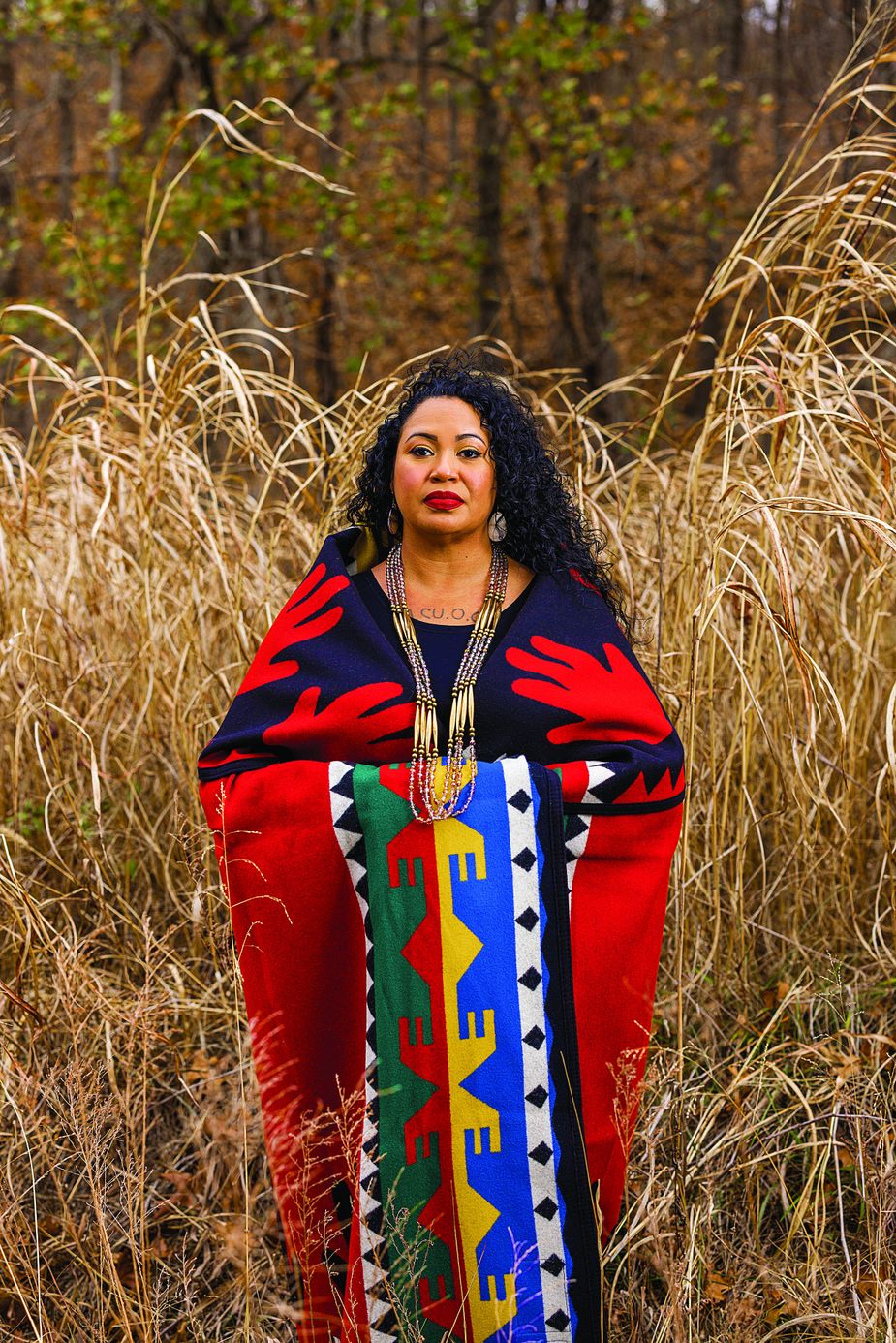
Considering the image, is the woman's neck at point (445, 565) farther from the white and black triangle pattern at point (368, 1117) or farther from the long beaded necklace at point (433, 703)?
the white and black triangle pattern at point (368, 1117)

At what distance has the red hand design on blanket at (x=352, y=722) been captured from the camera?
173 cm

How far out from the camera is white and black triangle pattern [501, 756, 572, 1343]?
5.33 ft

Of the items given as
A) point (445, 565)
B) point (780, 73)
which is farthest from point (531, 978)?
point (780, 73)

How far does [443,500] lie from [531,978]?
716 mm

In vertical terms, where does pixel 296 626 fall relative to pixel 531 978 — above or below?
above

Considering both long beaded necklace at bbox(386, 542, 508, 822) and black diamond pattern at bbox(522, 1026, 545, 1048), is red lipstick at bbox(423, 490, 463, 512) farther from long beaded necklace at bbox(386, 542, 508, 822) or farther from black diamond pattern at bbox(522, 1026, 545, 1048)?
black diamond pattern at bbox(522, 1026, 545, 1048)

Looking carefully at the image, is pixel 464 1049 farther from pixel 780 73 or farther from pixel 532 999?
pixel 780 73

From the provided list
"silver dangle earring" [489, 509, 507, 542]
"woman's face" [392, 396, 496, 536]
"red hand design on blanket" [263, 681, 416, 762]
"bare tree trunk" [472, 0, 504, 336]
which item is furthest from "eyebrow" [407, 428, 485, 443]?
"bare tree trunk" [472, 0, 504, 336]

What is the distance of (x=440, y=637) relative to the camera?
71.1 inches

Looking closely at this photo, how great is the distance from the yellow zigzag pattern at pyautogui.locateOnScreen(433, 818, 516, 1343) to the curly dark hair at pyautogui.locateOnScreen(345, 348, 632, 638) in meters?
0.51

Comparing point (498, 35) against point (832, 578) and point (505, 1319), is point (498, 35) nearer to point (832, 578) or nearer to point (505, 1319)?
point (832, 578)

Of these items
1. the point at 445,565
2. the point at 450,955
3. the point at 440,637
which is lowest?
the point at 450,955

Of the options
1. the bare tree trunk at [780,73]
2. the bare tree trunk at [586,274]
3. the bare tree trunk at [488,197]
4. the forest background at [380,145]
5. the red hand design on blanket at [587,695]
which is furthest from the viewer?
the bare tree trunk at [780,73]

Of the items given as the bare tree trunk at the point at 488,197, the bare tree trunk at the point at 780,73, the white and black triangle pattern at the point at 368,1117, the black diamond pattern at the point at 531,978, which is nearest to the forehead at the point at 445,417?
the white and black triangle pattern at the point at 368,1117
